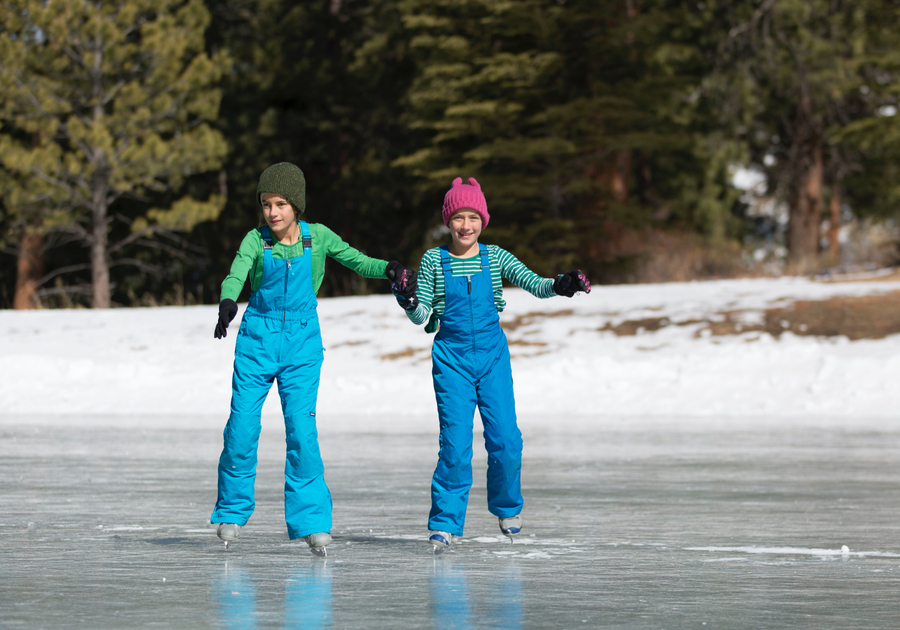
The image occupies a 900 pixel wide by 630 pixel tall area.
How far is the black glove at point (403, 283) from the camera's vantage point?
5.82 meters

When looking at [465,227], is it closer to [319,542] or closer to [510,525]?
[510,525]

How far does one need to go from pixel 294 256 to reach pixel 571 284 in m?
1.35

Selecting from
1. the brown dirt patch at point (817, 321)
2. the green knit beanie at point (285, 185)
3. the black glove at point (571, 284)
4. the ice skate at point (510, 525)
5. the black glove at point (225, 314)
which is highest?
the green knit beanie at point (285, 185)

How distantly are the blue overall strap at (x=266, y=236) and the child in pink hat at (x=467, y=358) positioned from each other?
2.32 ft

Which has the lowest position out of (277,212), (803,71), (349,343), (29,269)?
(349,343)

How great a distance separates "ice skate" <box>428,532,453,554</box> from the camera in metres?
5.80

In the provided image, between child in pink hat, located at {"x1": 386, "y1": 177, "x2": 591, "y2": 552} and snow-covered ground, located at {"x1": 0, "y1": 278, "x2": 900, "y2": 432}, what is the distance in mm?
6798

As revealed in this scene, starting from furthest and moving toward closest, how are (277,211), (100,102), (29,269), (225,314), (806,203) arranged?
(806,203), (29,269), (100,102), (277,211), (225,314)

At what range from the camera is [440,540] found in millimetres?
5820

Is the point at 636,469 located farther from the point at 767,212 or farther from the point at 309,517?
the point at 767,212

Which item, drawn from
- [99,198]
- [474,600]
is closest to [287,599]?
[474,600]

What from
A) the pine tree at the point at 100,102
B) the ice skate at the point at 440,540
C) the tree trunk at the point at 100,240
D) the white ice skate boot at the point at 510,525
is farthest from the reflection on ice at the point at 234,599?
the tree trunk at the point at 100,240

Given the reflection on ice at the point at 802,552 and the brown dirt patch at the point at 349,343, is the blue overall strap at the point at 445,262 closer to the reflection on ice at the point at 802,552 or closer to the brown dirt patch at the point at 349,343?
the reflection on ice at the point at 802,552

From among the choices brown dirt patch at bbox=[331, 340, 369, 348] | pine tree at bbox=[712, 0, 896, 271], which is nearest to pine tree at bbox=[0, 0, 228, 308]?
brown dirt patch at bbox=[331, 340, 369, 348]
